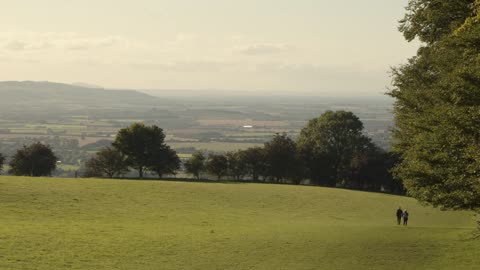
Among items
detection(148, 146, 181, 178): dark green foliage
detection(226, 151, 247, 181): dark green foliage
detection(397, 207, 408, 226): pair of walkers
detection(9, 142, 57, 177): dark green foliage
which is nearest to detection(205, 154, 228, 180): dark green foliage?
detection(226, 151, 247, 181): dark green foliage

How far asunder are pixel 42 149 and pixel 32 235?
66.2 meters

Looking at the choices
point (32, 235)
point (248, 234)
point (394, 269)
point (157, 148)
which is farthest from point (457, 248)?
point (157, 148)

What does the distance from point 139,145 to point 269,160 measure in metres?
26.3

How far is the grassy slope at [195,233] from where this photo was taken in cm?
2617

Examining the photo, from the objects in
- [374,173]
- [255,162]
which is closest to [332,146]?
[374,173]

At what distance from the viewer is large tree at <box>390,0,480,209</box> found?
82.7 feet

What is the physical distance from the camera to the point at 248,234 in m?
34.4

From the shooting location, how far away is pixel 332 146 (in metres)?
115

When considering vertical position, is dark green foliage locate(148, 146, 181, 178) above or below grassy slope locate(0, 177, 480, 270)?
A: above

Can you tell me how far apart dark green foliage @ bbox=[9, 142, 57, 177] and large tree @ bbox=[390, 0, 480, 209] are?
69452mm

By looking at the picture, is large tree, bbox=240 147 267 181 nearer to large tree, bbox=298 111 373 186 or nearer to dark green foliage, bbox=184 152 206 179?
dark green foliage, bbox=184 152 206 179

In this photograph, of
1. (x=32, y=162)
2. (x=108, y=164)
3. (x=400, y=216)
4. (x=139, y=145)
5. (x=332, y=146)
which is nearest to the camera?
(x=400, y=216)

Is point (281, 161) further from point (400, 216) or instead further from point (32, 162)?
point (400, 216)

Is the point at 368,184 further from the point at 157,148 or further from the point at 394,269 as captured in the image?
the point at 394,269
